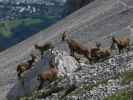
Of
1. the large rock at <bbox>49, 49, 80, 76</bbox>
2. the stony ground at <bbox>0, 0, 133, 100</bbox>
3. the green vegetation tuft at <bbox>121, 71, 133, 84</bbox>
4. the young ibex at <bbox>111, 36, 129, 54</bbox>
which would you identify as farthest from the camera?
the stony ground at <bbox>0, 0, 133, 100</bbox>

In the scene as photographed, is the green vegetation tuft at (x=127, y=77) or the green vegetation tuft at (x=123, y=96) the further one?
the green vegetation tuft at (x=127, y=77)

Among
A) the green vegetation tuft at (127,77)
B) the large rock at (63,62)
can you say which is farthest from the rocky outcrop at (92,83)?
the large rock at (63,62)

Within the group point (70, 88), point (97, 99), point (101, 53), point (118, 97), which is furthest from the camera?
point (101, 53)

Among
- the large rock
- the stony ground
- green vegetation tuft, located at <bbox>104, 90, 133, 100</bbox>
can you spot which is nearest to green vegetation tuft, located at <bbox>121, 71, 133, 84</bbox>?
green vegetation tuft, located at <bbox>104, 90, 133, 100</bbox>

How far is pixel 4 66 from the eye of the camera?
53.8 meters

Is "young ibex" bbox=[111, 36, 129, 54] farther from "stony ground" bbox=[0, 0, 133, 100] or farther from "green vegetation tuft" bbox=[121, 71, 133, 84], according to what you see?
"stony ground" bbox=[0, 0, 133, 100]

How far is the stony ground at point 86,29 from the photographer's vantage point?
46.5m

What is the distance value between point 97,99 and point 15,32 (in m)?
169

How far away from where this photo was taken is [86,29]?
55875mm

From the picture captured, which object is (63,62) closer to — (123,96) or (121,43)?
(121,43)

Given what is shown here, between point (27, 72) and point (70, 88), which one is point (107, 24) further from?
point (70, 88)

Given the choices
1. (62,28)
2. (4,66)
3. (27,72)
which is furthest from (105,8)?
(27,72)

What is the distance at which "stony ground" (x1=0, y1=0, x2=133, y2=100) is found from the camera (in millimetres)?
46550

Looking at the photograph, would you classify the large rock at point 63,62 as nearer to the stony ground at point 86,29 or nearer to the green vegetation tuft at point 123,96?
the stony ground at point 86,29
